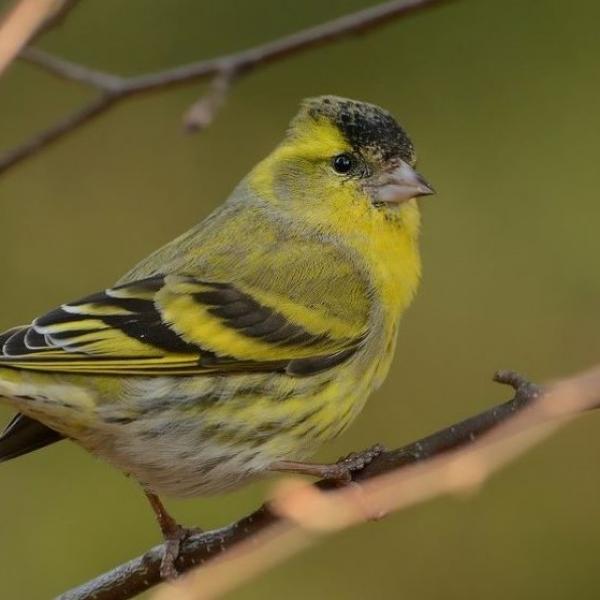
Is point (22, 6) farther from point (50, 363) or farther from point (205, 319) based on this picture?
point (205, 319)

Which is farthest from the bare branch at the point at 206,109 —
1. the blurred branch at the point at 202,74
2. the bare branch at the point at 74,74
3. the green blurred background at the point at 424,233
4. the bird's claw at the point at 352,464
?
the green blurred background at the point at 424,233

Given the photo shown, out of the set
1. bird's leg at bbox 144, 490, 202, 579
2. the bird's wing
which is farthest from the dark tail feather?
bird's leg at bbox 144, 490, 202, 579

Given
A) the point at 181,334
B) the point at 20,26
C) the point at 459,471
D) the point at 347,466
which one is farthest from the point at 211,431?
the point at 20,26

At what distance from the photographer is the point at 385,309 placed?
13.3 feet

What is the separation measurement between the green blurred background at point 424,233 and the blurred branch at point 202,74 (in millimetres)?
2612

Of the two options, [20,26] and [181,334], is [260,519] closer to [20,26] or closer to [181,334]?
[181,334]

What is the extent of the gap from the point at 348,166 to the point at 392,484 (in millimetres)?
1879

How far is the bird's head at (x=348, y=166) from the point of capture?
4113mm

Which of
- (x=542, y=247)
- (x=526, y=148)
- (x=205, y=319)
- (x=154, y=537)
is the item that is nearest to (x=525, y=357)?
(x=542, y=247)

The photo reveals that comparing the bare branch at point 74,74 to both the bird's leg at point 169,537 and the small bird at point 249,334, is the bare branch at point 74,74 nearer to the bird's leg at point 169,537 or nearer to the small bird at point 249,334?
the small bird at point 249,334

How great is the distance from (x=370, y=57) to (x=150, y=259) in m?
3.33

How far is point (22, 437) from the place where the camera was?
12.0 ft

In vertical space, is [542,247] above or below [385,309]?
above

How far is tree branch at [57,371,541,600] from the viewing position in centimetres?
274
